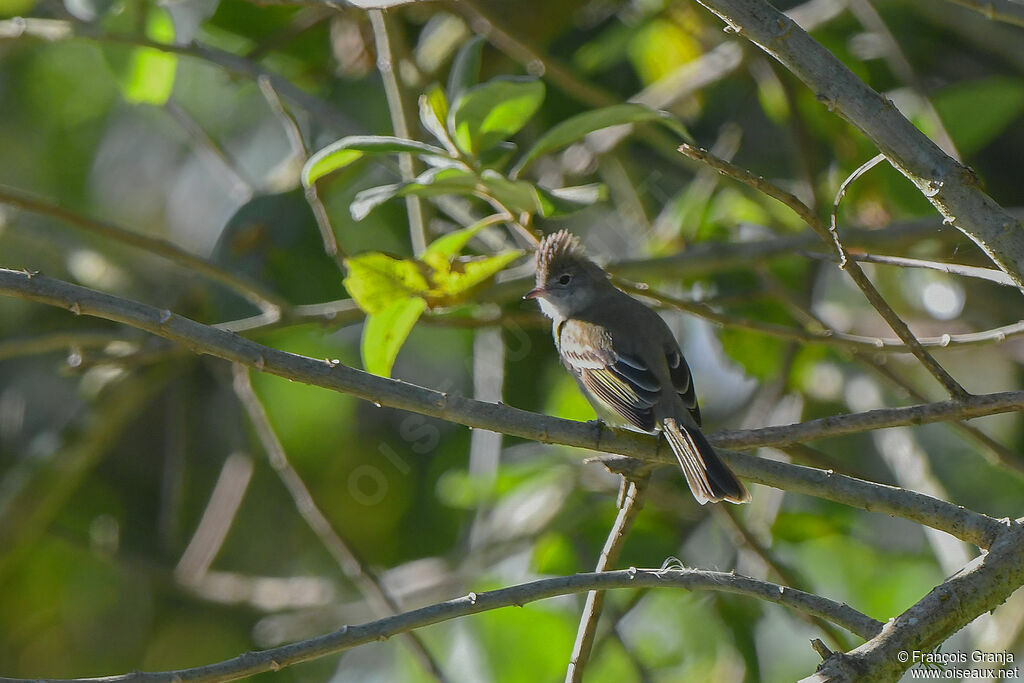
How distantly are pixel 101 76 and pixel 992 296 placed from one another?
433 centimetres

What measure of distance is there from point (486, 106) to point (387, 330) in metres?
0.60

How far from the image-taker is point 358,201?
264cm

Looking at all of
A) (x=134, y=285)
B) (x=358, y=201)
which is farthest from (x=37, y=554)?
(x=358, y=201)

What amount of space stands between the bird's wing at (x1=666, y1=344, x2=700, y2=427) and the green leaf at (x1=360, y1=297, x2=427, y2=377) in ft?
3.29

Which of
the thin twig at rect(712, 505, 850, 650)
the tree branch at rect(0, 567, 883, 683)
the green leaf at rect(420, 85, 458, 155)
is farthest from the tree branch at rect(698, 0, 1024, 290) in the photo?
the thin twig at rect(712, 505, 850, 650)

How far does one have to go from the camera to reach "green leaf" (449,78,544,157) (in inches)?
105

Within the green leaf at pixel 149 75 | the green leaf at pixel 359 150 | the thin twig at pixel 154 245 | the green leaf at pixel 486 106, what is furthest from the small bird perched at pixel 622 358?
the green leaf at pixel 149 75

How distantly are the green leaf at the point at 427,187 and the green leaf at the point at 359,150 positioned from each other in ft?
0.20

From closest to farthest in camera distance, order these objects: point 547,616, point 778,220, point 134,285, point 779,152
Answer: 1. point 547,616
2. point 778,220
3. point 134,285
4. point 779,152

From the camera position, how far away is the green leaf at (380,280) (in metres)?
2.63

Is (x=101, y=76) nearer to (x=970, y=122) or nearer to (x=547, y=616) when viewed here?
(x=547, y=616)

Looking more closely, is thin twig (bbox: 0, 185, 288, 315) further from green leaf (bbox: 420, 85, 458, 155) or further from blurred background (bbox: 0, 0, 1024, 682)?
green leaf (bbox: 420, 85, 458, 155)

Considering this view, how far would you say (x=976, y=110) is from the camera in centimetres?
366

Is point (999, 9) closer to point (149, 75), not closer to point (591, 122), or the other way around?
point (591, 122)
